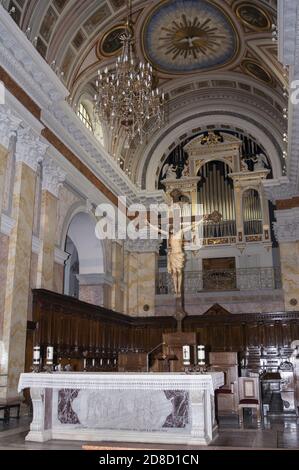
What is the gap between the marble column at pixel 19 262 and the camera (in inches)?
327

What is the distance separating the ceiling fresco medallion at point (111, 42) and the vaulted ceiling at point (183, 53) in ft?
0.09

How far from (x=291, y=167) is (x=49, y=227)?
7.28 meters

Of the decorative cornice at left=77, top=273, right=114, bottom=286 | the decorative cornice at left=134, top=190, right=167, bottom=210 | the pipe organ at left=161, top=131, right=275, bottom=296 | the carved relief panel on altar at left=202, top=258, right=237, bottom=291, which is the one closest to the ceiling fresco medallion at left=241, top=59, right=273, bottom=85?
the pipe organ at left=161, top=131, right=275, bottom=296

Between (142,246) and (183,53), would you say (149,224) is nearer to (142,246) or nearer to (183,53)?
(142,246)

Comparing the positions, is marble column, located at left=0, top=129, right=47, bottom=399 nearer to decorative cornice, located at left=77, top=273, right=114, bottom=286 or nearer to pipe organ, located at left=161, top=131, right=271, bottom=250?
decorative cornice, located at left=77, top=273, right=114, bottom=286

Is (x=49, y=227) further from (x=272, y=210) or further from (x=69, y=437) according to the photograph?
(x=272, y=210)

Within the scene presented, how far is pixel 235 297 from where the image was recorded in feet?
49.7

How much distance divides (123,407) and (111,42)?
31.9 ft

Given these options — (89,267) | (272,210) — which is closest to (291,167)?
(272,210)

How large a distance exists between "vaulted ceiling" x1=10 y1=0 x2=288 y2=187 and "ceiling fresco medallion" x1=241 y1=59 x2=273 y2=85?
0.13 ft

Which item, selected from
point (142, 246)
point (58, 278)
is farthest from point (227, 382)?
point (142, 246)

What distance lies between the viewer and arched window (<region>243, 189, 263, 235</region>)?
15.8 m

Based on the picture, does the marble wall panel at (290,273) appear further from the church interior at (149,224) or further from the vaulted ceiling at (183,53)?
the vaulted ceiling at (183,53)

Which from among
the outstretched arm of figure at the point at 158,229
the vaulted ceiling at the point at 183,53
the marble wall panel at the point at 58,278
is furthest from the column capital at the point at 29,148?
the outstretched arm of figure at the point at 158,229
